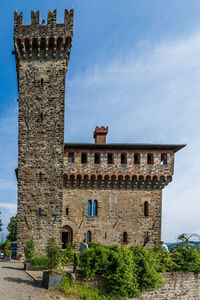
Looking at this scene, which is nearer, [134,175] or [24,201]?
[24,201]

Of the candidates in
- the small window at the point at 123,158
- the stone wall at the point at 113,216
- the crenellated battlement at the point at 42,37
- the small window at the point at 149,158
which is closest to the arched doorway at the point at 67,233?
the stone wall at the point at 113,216

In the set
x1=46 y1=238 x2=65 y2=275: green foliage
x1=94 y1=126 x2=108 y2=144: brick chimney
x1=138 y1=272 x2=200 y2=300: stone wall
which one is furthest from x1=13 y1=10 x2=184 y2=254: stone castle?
x1=46 y1=238 x2=65 y2=275: green foliage

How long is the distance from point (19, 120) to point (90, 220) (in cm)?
1174

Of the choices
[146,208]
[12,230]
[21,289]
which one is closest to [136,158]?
[146,208]

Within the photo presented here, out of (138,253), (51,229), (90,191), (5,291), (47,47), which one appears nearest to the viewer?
(5,291)

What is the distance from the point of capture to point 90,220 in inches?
959

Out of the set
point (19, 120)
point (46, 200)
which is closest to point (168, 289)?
point (46, 200)

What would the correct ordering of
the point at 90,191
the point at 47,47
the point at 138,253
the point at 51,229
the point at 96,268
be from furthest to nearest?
the point at 90,191 → the point at 47,47 → the point at 51,229 → the point at 138,253 → the point at 96,268

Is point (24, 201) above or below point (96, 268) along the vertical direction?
above

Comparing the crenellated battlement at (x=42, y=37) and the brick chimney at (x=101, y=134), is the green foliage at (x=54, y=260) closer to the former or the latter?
the brick chimney at (x=101, y=134)

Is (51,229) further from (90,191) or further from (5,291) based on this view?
(5,291)

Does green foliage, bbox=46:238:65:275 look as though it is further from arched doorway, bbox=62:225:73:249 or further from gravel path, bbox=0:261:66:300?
arched doorway, bbox=62:225:73:249

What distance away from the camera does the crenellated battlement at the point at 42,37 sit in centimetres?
2336

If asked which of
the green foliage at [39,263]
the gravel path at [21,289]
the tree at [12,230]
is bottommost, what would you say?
the tree at [12,230]
